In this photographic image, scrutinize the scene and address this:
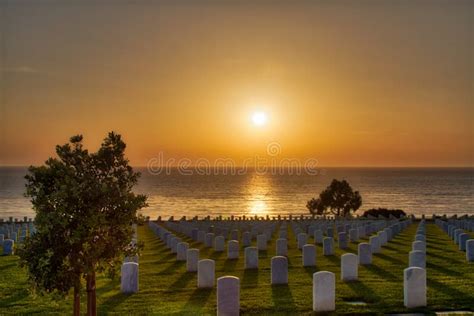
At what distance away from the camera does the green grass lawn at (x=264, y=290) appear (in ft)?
45.3

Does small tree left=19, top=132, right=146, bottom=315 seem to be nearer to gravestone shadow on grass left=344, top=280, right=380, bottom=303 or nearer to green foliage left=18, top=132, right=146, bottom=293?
green foliage left=18, top=132, right=146, bottom=293

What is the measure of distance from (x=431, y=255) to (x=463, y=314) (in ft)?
32.8

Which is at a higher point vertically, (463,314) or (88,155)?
(88,155)

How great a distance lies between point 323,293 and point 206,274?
4.13 meters

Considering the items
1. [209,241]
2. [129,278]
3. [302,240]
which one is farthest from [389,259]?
[129,278]

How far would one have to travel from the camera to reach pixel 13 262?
75.1 ft

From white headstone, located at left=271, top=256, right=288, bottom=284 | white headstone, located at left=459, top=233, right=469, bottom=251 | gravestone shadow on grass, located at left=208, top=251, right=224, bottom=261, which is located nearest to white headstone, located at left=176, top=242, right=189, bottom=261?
gravestone shadow on grass, located at left=208, top=251, right=224, bottom=261

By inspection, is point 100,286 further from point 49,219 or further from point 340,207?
point 340,207

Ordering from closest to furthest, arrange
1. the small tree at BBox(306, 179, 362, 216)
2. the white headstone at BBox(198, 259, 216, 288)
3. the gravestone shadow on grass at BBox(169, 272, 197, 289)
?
the white headstone at BBox(198, 259, 216, 288) → the gravestone shadow on grass at BBox(169, 272, 197, 289) → the small tree at BBox(306, 179, 362, 216)

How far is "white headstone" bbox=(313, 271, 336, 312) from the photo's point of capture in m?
13.4

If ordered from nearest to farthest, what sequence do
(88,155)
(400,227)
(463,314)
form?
(88,155), (463,314), (400,227)

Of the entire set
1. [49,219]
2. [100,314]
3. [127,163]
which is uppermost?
[127,163]

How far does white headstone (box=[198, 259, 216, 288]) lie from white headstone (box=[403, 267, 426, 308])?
5589mm

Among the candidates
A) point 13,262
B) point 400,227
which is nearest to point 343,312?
point 13,262
